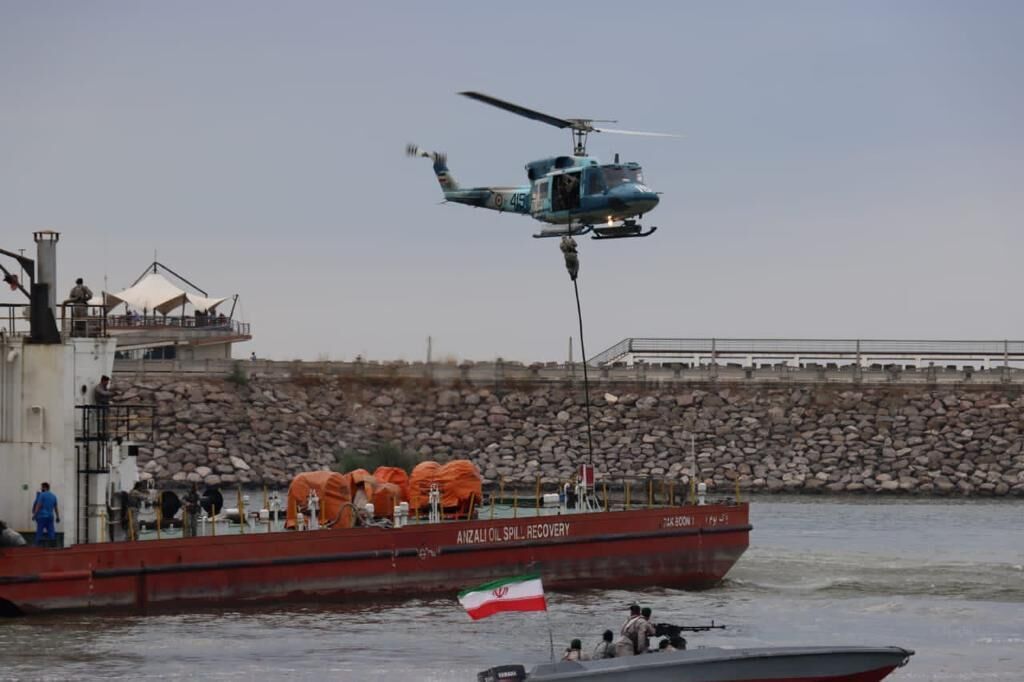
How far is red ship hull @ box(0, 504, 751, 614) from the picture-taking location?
33750 millimetres

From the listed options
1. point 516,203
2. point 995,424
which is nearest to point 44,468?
point 516,203

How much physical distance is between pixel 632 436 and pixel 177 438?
47.9ft

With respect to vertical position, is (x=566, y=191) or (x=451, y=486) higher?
(x=566, y=191)

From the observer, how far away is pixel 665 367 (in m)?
70.4

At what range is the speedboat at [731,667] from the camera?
2620 cm

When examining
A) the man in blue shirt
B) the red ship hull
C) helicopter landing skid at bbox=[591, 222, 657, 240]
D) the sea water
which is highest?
helicopter landing skid at bbox=[591, 222, 657, 240]

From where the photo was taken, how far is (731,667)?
2670 cm

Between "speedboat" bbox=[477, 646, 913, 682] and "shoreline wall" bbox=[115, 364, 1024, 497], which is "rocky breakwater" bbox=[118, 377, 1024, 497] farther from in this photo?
"speedboat" bbox=[477, 646, 913, 682]

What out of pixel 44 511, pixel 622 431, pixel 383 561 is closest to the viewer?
pixel 44 511

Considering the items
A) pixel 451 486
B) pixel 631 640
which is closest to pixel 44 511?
pixel 451 486

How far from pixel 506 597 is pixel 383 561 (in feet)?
33.7

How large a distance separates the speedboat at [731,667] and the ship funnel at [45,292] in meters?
11.9

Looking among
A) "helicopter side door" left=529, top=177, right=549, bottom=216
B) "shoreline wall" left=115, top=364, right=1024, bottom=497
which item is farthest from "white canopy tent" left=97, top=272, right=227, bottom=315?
"helicopter side door" left=529, top=177, right=549, bottom=216

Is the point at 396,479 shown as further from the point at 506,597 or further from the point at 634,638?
the point at 506,597
